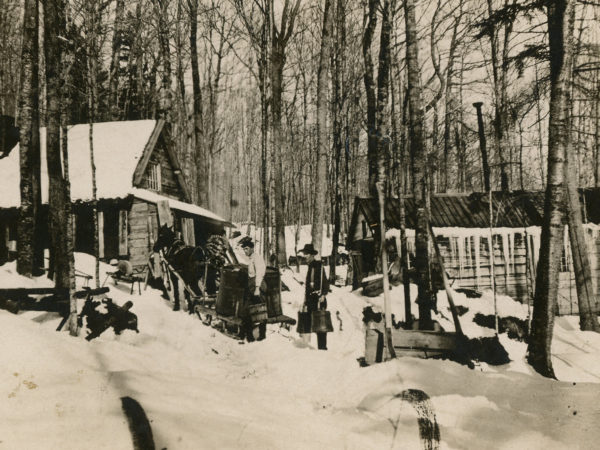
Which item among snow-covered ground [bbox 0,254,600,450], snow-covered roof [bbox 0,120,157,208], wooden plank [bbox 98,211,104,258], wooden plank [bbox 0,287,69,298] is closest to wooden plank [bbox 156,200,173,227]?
snow-covered roof [bbox 0,120,157,208]

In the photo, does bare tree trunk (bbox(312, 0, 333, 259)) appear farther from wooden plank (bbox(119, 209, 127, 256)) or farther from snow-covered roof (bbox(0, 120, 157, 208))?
wooden plank (bbox(119, 209, 127, 256))

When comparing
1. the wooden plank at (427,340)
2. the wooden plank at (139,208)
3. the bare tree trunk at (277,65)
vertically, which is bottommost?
the wooden plank at (427,340)

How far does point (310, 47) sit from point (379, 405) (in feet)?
84.1

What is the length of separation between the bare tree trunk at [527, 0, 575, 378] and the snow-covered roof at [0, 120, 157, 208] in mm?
14497

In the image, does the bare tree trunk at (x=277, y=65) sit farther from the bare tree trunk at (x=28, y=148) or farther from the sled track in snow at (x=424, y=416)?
the sled track in snow at (x=424, y=416)

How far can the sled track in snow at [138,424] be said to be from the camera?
3.06 m

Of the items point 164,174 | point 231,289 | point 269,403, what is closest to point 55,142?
point 231,289

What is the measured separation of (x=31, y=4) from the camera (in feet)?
36.4

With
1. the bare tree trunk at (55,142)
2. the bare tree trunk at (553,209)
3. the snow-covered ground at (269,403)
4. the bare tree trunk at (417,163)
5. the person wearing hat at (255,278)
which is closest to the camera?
the snow-covered ground at (269,403)

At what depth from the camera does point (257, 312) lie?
9.16 m

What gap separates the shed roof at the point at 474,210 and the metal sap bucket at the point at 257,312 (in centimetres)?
715

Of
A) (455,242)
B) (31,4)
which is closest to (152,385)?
(31,4)

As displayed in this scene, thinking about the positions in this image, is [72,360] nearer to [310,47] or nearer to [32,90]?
[32,90]

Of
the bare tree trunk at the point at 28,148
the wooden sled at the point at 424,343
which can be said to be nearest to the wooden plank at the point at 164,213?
the bare tree trunk at the point at 28,148
